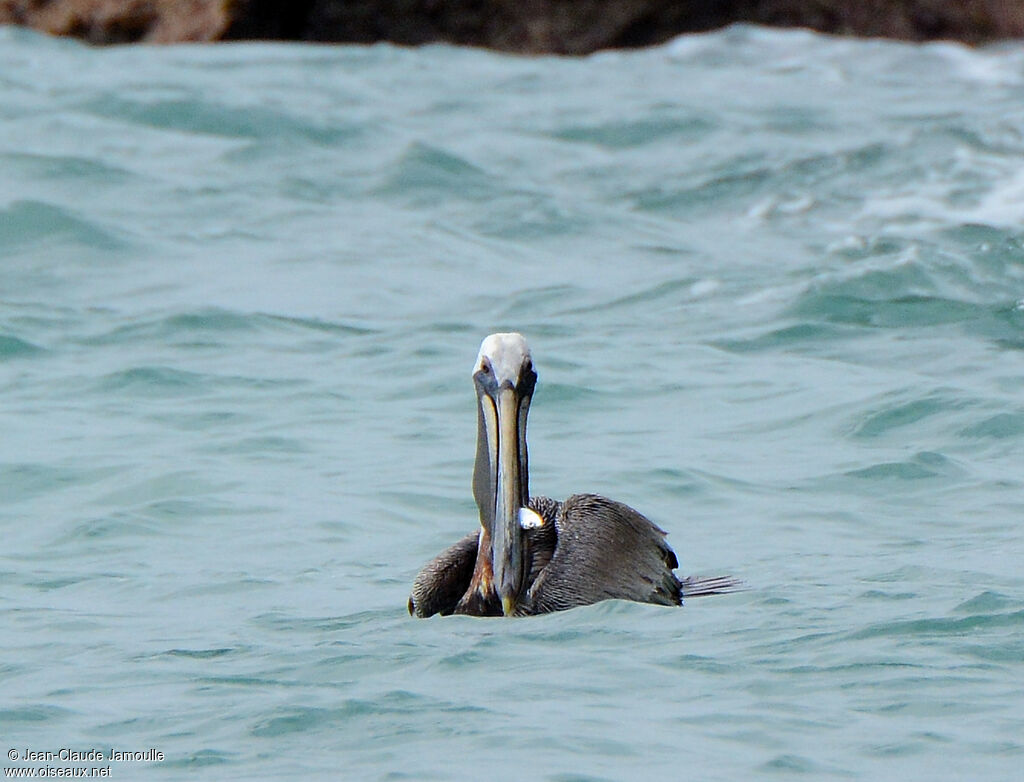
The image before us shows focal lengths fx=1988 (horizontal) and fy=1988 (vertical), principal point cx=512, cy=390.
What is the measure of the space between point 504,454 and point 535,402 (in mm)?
2850

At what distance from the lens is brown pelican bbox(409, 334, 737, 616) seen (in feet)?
19.4

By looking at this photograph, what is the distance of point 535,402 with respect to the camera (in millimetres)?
8844

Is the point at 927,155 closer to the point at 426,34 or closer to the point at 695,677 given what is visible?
the point at 426,34

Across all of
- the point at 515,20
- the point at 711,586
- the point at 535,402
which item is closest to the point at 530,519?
the point at 711,586

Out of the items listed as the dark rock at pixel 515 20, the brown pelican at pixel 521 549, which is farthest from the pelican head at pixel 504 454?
the dark rock at pixel 515 20

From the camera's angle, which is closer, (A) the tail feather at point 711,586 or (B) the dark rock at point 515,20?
(A) the tail feather at point 711,586

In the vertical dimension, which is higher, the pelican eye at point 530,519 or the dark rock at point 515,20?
the dark rock at point 515,20

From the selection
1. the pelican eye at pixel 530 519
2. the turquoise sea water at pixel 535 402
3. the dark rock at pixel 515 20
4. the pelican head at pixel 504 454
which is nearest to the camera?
the turquoise sea water at pixel 535 402

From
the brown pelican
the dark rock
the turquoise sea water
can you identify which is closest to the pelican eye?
the brown pelican

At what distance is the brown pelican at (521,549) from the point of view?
5.91 m

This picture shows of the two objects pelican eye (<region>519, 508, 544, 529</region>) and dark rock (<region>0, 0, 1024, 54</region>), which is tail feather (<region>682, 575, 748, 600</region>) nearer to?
pelican eye (<region>519, 508, 544, 529</region>)

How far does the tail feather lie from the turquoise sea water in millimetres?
104

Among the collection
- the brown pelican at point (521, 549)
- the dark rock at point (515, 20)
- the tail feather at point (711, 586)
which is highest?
the dark rock at point (515, 20)

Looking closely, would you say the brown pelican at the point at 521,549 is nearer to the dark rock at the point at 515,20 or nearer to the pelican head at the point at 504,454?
the pelican head at the point at 504,454
